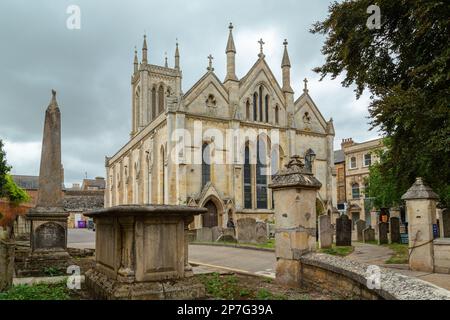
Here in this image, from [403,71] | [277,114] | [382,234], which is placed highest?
[277,114]

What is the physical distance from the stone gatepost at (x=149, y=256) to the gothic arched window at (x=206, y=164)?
83.4ft

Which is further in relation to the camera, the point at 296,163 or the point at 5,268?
the point at 296,163

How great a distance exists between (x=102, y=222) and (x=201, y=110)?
25.9 metres

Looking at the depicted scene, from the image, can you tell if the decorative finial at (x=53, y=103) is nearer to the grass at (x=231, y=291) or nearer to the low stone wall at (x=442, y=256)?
the grass at (x=231, y=291)

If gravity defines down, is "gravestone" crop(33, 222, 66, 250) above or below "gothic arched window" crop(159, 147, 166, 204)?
below

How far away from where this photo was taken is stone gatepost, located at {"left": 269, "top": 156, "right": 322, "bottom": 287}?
263 inches

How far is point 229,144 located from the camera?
3300 cm

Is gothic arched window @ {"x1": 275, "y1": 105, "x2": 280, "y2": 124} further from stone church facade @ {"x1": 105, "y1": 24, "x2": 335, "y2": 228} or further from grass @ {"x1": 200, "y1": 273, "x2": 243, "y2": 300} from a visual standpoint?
grass @ {"x1": 200, "y1": 273, "x2": 243, "y2": 300}

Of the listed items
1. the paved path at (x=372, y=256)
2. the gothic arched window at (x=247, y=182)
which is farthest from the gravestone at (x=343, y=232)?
the gothic arched window at (x=247, y=182)

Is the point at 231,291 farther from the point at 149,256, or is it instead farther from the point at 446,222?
the point at 446,222

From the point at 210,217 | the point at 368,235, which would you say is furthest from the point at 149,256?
the point at 210,217

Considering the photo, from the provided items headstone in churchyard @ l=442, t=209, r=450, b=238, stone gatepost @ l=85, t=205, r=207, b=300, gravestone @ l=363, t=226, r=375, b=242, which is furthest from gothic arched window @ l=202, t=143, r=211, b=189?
stone gatepost @ l=85, t=205, r=207, b=300

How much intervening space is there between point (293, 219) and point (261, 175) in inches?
1119

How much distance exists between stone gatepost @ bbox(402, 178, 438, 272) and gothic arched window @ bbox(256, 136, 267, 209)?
2437 cm
